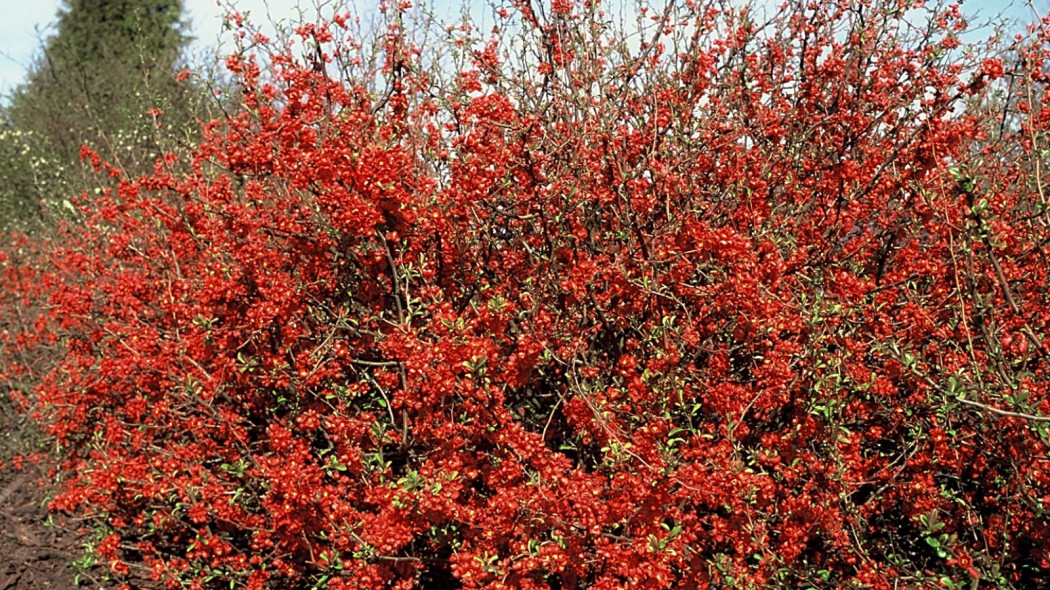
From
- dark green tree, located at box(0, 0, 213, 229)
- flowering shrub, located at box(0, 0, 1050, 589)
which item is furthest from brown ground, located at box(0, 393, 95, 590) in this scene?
dark green tree, located at box(0, 0, 213, 229)

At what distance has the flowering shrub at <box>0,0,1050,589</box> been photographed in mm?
3691

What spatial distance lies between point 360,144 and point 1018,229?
10.3ft

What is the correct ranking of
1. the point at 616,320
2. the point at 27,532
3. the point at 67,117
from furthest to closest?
the point at 67,117 < the point at 27,532 < the point at 616,320

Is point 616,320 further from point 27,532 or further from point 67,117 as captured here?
point 67,117

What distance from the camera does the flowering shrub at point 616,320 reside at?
369 cm

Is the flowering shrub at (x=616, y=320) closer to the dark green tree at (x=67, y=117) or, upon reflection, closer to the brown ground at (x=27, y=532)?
the brown ground at (x=27, y=532)

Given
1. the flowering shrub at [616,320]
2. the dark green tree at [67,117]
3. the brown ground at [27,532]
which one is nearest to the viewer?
the flowering shrub at [616,320]

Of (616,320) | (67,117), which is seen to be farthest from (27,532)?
(67,117)

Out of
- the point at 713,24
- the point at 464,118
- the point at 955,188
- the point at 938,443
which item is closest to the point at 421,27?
the point at 464,118

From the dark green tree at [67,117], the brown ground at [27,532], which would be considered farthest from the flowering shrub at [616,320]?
the dark green tree at [67,117]

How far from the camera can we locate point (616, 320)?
4.28 metres

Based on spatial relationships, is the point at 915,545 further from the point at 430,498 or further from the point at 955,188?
the point at 430,498

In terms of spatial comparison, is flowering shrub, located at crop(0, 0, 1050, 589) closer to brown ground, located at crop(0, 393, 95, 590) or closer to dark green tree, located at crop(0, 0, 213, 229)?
brown ground, located at crop(0, 393, 95, 590)

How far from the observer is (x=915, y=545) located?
4340 millimetres
